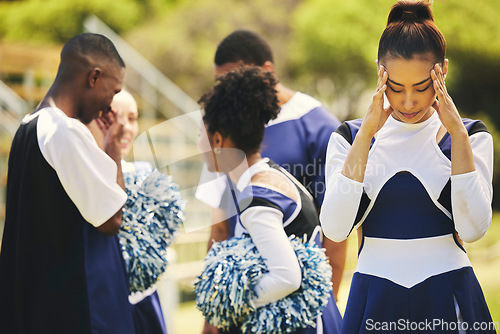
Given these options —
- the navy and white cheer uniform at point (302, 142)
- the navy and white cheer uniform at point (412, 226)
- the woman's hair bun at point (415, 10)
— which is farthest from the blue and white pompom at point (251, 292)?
the woman's hair bun at point (415, 10)

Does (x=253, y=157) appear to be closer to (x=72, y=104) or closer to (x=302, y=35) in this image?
(x=72, y=104)

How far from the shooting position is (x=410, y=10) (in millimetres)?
2057

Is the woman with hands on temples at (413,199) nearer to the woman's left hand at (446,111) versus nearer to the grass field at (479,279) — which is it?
the woman's left hand at (446,111)

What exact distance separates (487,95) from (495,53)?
2.77 m

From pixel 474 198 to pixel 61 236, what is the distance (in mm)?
1717

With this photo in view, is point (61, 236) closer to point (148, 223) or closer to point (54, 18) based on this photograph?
point (148, 223)

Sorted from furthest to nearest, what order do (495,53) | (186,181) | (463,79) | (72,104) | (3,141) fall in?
(463,79) → (495,53) → (3,141) → (186,181) → (72,104)

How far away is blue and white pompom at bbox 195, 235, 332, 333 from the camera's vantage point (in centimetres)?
241

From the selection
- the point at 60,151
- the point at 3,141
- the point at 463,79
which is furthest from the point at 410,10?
the point at 463,79

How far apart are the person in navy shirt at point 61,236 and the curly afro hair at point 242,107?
531mm

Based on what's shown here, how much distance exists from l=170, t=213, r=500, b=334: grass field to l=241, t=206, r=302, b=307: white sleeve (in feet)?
9.30

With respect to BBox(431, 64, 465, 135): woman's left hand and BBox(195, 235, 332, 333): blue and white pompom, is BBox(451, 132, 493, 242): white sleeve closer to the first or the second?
BBox(431, 64, 465, 135): woman's left hand

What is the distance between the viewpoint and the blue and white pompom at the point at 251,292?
7.89 feet

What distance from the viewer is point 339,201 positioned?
199 centimetres
